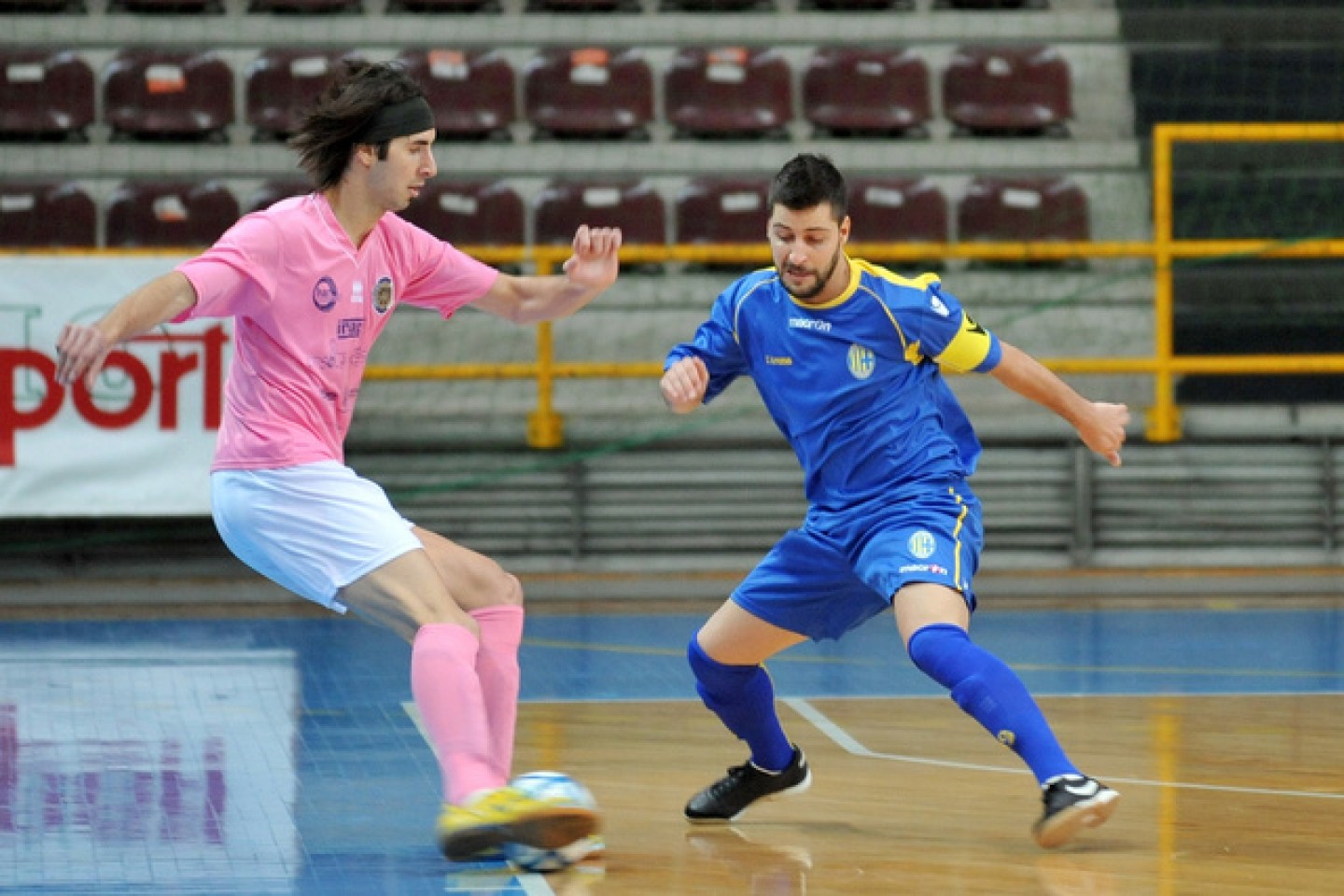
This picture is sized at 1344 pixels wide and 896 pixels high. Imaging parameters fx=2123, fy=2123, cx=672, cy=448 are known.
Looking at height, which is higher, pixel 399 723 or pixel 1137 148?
pixel 1137 148

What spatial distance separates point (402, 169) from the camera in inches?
188

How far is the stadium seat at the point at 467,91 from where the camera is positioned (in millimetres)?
12734

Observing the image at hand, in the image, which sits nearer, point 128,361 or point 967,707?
point 967,707

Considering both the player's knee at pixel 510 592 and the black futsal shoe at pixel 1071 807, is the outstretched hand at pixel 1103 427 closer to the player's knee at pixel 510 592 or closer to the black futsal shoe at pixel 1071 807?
the black futsal shoe at pixel 1071 807

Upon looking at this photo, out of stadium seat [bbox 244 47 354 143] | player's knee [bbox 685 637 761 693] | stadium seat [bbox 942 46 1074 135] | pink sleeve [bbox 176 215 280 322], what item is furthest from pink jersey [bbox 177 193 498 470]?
stadium seat [bbox 942 46 1074 135]

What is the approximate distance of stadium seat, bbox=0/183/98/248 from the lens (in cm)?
1206

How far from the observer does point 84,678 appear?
308 inches

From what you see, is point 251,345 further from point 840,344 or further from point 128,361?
point 128,361

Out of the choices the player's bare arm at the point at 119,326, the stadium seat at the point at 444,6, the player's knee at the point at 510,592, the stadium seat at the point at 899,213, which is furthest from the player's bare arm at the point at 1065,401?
the stadium seat at the point at 444,6

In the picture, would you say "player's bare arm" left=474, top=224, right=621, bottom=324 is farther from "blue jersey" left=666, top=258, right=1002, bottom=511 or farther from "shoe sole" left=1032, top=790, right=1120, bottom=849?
"shoe sole" left=1032, top=790, right=1120, bottom=849

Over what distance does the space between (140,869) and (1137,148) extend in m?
9.39

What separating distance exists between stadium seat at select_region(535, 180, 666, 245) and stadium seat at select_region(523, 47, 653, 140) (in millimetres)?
799

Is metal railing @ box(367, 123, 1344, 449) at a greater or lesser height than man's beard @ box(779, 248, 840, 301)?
lesser

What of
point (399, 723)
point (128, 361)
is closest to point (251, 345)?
point (399, 723)
